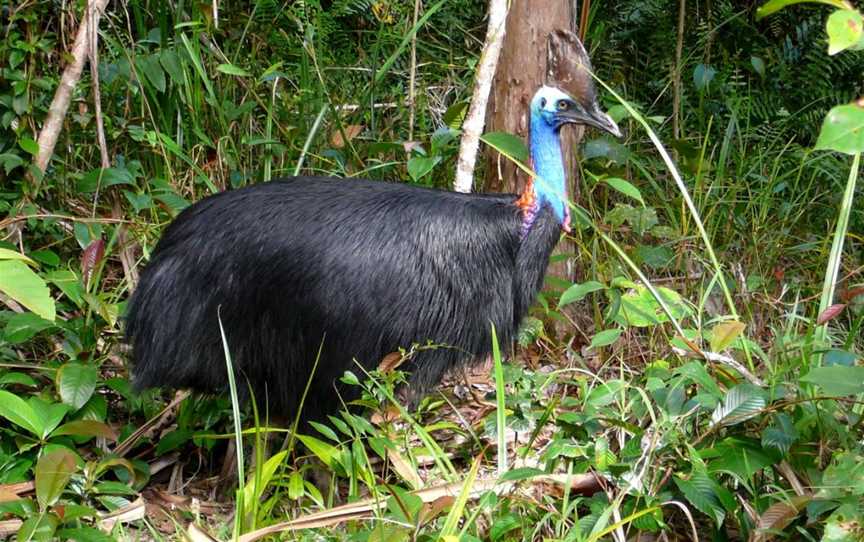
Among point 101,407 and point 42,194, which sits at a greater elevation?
point 42,194

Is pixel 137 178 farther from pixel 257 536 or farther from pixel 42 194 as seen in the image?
pixel 257 536

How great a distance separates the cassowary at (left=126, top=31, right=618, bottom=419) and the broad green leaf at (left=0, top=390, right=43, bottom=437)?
33 cm

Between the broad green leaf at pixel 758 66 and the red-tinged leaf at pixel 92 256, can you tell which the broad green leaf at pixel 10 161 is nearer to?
the red-tinged leaf at pixel 92 256

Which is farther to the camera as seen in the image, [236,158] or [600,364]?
[236,158]

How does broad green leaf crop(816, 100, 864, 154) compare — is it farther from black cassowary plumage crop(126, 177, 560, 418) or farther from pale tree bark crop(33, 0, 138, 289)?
pale tree bark crop(33, 0, 138, 289)

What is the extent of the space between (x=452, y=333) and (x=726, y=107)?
2.48 m

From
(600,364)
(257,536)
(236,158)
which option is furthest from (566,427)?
(236,158)

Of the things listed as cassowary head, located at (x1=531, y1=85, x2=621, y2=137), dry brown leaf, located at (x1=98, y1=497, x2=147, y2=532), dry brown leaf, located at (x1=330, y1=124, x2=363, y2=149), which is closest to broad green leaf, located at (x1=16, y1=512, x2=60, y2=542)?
dry brown leaf, located at (x1=98, y1=497, x2=147, y2=532)

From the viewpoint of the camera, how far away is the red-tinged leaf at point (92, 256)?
12.0 feet

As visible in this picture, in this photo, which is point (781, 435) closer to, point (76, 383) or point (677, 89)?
point (76, 383)

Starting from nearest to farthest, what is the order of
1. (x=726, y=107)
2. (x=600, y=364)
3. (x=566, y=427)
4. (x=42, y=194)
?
(x=566, y=427), (x=600, y=364), (x=42, y=194), (x=726, y=107)

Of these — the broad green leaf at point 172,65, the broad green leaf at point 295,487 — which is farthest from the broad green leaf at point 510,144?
the broad green leaf at point 295,487

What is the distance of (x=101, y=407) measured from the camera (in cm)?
348

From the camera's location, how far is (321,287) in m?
3.23
